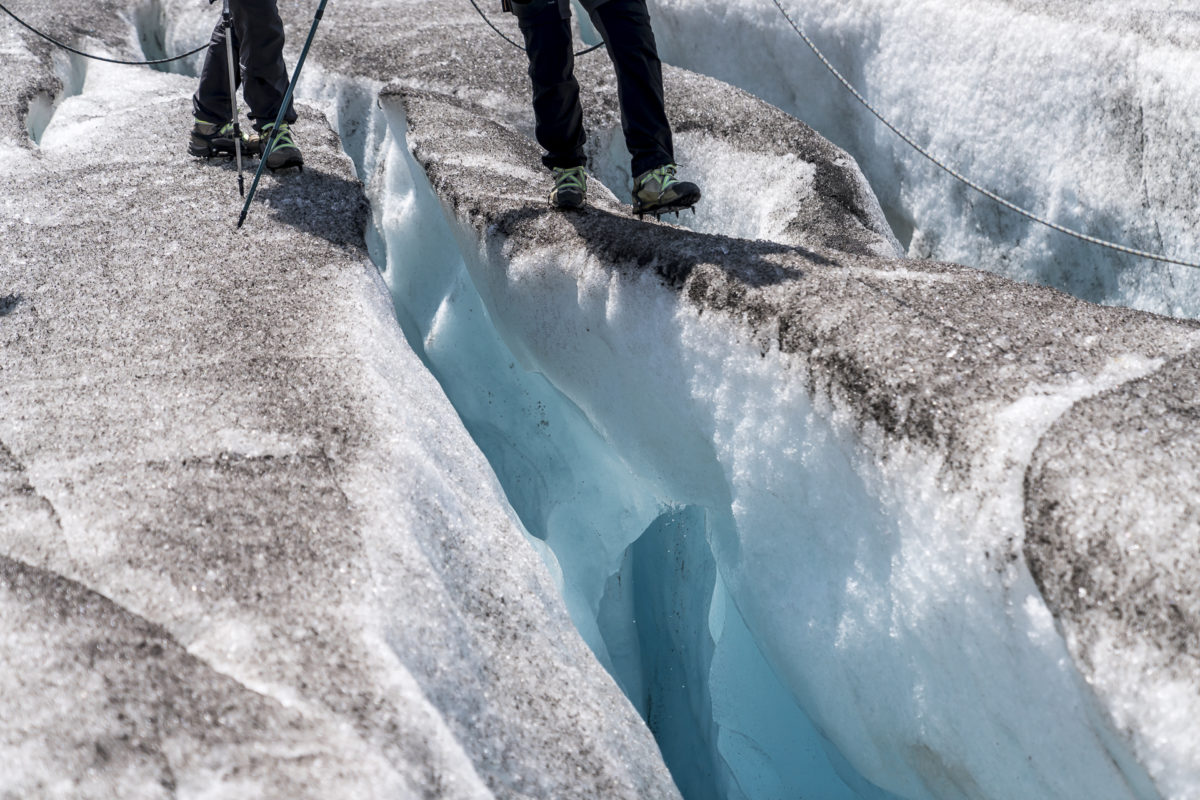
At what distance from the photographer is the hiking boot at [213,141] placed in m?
3.82

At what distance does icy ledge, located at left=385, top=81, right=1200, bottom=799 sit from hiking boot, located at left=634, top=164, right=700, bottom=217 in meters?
0.10

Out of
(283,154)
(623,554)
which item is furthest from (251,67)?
(623,554)

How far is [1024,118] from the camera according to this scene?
4.58 metres

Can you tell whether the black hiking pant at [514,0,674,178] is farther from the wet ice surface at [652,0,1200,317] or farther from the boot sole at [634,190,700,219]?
the wet ice surface at [652,0,1200,317]

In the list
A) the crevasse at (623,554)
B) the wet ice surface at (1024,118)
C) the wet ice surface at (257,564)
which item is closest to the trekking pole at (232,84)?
the wet ice surface at (257,564)

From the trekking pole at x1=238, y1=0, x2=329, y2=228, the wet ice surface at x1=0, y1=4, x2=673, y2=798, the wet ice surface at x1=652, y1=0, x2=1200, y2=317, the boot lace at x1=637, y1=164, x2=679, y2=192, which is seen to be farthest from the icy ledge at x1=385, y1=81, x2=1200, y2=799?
the wet ice surface at x1=652, y1=0, x2=1200, y2=317

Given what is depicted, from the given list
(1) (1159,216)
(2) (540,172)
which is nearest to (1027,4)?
(1) (1159,216)

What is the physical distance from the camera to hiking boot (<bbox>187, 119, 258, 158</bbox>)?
382cm

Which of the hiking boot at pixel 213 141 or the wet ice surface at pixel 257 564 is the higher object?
the hiking boot at pixel 213 141

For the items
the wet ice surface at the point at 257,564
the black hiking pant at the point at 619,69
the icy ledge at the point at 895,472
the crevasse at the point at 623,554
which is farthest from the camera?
the black hiking pant at the point at 619,69

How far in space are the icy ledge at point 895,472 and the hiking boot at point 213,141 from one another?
1.35m

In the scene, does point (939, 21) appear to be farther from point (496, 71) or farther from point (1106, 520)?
point (1106, 520)

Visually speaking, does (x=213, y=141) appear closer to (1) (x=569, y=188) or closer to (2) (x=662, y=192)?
(1) (x=569, y=188)

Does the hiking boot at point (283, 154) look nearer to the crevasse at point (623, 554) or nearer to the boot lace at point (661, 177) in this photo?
the crevasse at point (623, 554)
